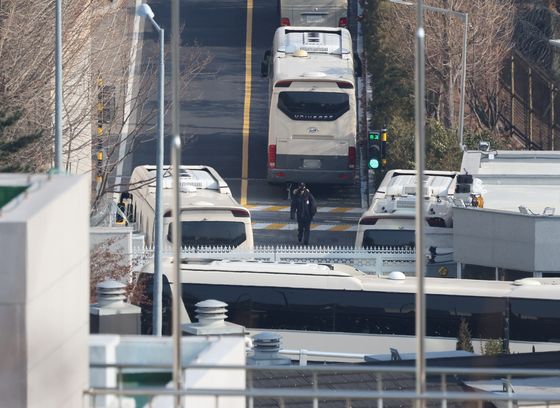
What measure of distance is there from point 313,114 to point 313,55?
5.58 ft

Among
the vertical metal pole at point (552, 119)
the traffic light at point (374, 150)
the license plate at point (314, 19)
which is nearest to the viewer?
the traffic light at point (374, 150)

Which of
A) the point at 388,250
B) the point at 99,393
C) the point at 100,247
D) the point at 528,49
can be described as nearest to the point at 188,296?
the point at 100,247

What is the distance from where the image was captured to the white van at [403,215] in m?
29.6

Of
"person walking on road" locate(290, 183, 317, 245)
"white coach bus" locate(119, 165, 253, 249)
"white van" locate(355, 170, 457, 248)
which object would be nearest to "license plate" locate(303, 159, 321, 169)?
"person walking on road" locate(290, 183, 317, 245)

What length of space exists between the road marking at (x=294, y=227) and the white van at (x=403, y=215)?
667 cm

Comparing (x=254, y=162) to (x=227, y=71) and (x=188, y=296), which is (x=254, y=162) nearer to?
(x=227, y=71)

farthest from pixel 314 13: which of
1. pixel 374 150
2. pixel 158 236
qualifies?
pixel 158 236

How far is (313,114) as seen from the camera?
132 feet

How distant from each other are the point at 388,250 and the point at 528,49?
23.0m

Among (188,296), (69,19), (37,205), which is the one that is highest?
(69,19)

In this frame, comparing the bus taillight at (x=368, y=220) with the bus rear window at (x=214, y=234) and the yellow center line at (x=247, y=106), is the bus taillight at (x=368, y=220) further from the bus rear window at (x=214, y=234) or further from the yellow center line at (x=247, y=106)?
the yellow center line at (x=247, y=106)

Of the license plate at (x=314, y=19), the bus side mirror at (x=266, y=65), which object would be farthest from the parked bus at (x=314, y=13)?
the bus side mirror at (x=266, y=65)

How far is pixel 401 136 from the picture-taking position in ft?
136

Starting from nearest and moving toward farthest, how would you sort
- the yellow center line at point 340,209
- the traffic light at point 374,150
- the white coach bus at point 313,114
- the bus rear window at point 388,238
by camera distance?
the bus rear window at point 388,238
the traffic light at point 374,150
the white coach bus at point 313,114
the yellow center line at point 340,209
